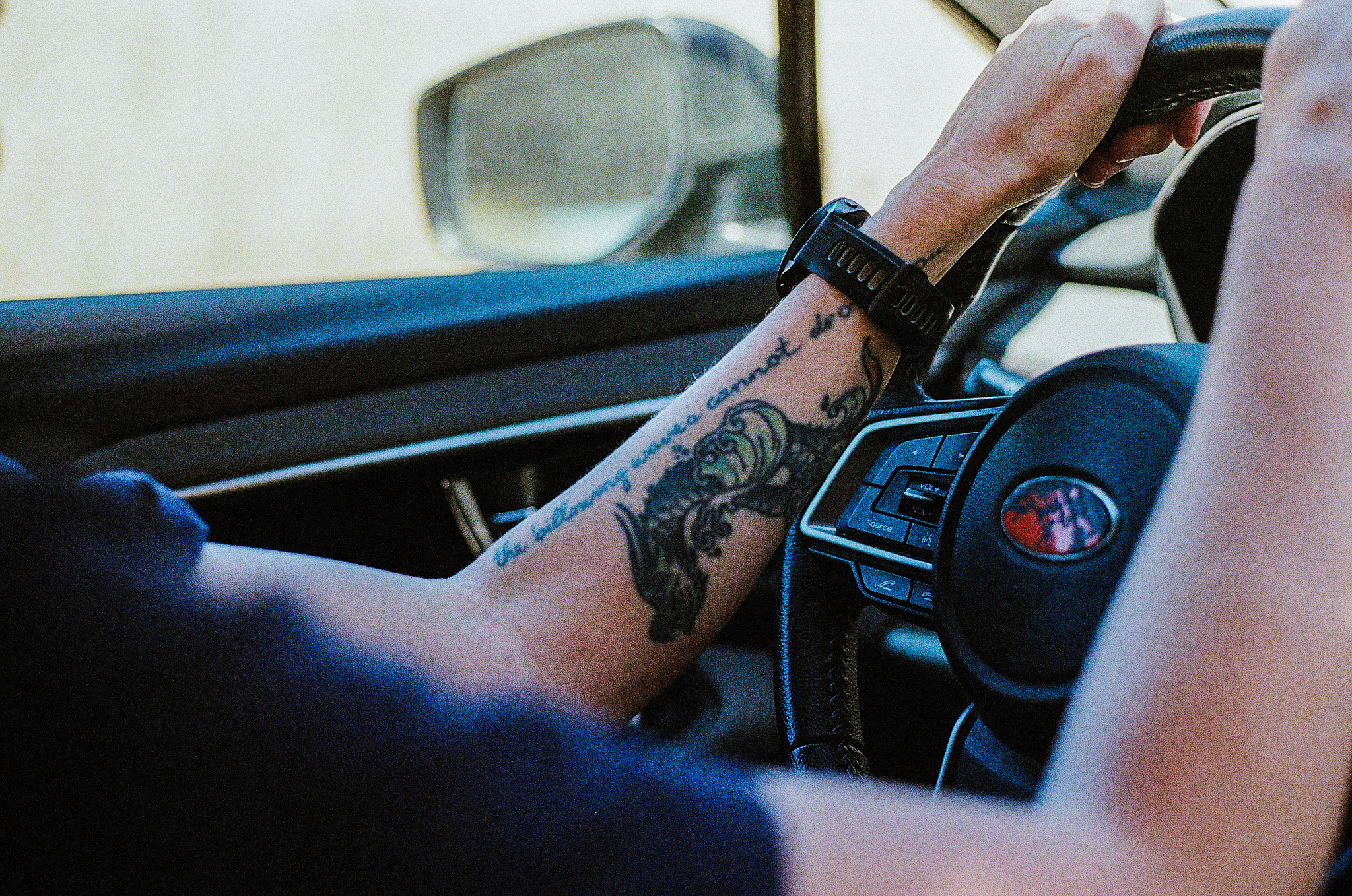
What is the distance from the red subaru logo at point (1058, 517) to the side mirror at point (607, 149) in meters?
1.78

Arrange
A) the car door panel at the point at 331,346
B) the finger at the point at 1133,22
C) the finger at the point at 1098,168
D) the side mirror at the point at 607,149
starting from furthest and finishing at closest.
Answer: the side mirror at the point at 607,149
the car door panel at the point at 331,346
the finger at the point at 1098,168
the finger at the point at 1133,22

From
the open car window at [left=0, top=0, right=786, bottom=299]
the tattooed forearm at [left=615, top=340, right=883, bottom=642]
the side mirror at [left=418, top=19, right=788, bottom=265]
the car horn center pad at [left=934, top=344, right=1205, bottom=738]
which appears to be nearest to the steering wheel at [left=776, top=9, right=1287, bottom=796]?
the car horn center pad at [left=934, top=344, right=1205, bottom=738]

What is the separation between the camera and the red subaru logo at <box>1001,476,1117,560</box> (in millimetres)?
914

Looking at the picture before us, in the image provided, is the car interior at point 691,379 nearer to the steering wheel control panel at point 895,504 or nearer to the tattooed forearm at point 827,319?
the steering wheel control panel at point 895,504

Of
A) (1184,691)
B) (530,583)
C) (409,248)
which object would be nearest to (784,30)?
(530,583)

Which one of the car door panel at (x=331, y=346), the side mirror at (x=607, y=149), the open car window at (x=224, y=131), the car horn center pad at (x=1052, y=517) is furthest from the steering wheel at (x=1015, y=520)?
the open car window at (x=224, y=131)

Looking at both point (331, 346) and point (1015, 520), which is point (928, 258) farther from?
point (331, 346)

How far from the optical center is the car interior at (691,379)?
3.22 feet

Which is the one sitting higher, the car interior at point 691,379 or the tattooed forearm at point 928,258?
the tattooed forearm at point 928,258

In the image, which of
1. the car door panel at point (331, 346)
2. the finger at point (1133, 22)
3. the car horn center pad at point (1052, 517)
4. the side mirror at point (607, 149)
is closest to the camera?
the car horn center pad at point (1052, 517)

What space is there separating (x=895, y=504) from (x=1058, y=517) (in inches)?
11.3

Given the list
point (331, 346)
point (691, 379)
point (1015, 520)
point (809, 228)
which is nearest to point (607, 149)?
point (691, 379)

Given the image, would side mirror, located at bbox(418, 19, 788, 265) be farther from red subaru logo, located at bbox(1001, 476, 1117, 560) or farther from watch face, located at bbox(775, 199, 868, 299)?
red subaru logo, located at bbox(1001, 476, 1117, 560)

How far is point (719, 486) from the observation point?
1181mm
